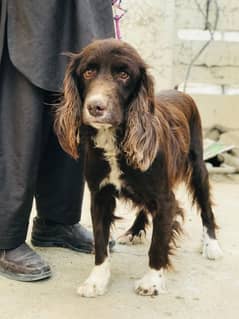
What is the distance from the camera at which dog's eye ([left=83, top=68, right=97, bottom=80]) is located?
2954 millimetres

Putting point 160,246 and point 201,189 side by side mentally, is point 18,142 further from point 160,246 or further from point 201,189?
point 201,189

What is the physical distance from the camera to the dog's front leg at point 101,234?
326cm

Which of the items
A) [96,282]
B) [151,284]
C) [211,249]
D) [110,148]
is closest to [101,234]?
[96,282]

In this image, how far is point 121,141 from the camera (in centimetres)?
310

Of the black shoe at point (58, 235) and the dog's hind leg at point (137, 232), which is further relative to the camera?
the dog's hind leg at point (137, 232)

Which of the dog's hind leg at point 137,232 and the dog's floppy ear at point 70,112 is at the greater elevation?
the dog's floppy ear at point 70,112

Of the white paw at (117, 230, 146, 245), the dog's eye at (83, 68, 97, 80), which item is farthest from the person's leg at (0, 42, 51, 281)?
the white paw at (117, 230, 146, 245)

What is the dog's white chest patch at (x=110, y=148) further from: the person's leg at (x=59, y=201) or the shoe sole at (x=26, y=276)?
the shoe sole at (x=26, y=276)

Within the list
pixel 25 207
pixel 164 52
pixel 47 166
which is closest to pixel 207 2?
pixel 164 52

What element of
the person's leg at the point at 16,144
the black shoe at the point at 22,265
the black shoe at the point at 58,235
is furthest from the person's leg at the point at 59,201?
the black shoe at the point at 22,265

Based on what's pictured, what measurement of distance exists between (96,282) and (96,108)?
926 mm

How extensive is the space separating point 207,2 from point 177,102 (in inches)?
123

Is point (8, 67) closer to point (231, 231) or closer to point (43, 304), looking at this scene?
point (43, 304)

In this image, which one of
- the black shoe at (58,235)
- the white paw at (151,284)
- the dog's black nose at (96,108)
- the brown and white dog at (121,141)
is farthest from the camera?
the black shoe at (58,235)
